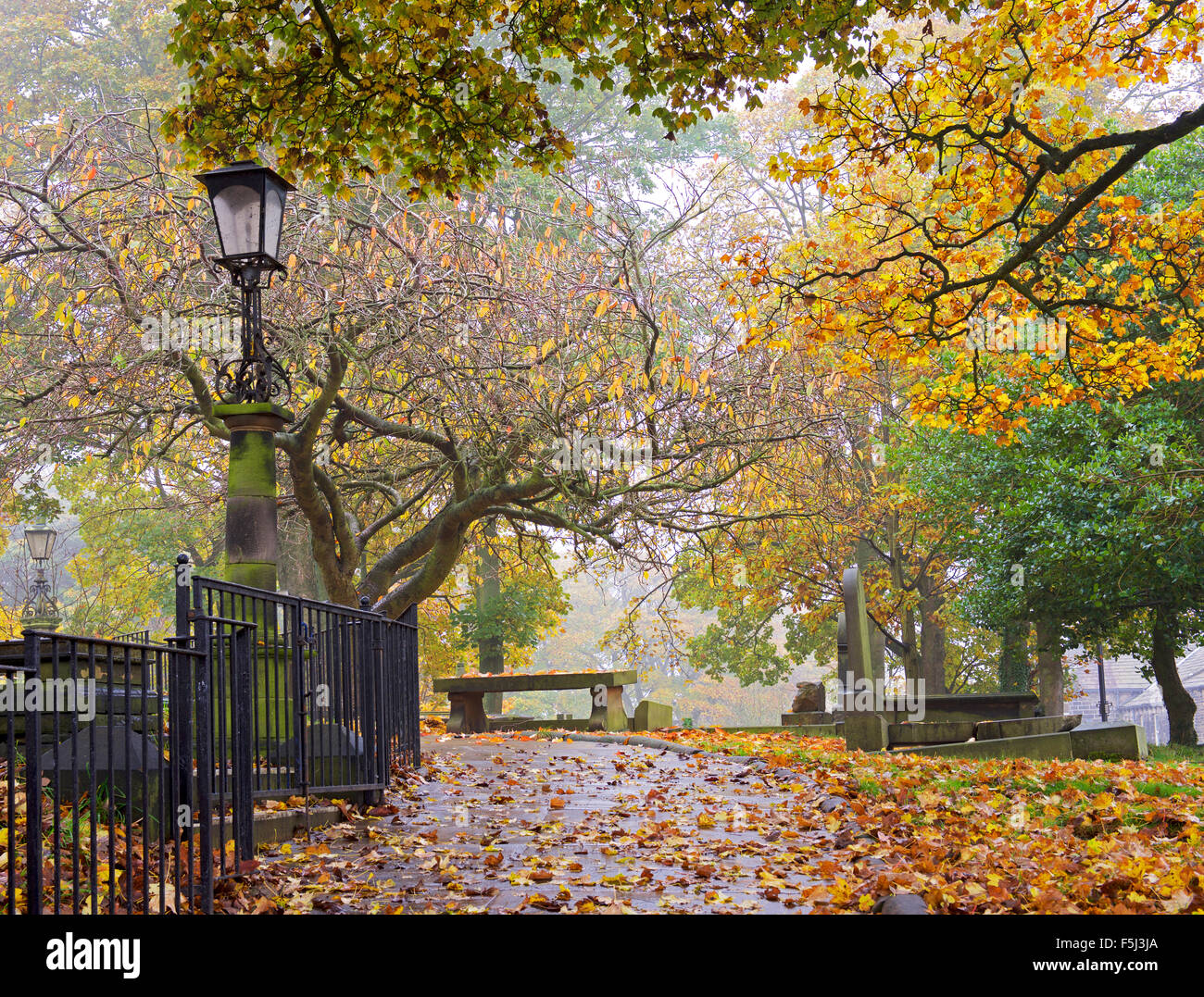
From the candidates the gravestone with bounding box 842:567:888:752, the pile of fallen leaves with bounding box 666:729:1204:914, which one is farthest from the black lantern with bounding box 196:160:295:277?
the gravestone with bounding box 842:567:888:752

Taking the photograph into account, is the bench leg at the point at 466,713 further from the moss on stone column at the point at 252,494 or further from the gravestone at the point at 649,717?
the moss on stone column at the point at 252,494

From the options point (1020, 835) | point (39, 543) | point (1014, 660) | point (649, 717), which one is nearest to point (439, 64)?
point (1020, 835)

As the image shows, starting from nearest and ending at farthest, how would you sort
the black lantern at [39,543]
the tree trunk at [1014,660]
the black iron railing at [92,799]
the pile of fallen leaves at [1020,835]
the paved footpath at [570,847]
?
the black iron railing at [92,799] < the pile of fallen leaves at [1020,835] < the paved footpath at [570,847] < the black lantern at [39,543] < the tree trunk at [1014,660]

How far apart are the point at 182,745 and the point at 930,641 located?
21.7 metres

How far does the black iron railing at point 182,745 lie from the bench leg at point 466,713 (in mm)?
8546

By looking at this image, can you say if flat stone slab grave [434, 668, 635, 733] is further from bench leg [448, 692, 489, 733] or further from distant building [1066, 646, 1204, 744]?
distant building [1066, 646, 1204, 744]

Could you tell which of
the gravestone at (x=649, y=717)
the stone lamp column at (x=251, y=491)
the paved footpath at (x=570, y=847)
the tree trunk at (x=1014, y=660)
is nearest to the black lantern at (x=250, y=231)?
the stone lamp column at (x=251, y=491)

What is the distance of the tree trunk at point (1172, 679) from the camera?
18453 millimetres

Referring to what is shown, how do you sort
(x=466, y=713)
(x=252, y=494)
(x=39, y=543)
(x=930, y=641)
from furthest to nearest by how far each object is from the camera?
(x=930, y=641) → (x=39, y=543) → (x=466, y=713) → (x=252, y=494)

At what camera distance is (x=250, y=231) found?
25.1ft

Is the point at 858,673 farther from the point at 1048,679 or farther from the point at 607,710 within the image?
the point at 1048,679
